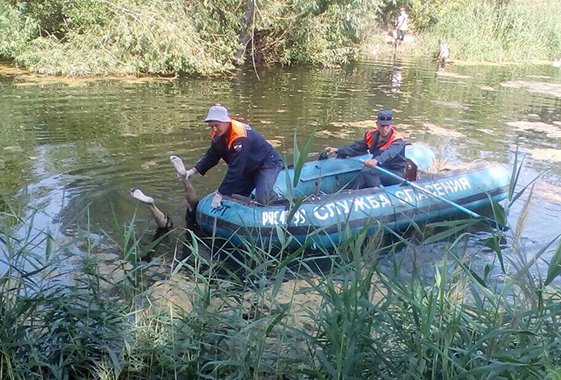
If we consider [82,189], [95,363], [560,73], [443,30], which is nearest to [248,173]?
[82,189]

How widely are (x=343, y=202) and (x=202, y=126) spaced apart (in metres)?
4.91

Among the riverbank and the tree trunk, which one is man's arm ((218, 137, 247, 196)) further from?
the tree trunk

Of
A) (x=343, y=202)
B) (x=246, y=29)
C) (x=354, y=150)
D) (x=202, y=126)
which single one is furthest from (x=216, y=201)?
(x=246, y=29)

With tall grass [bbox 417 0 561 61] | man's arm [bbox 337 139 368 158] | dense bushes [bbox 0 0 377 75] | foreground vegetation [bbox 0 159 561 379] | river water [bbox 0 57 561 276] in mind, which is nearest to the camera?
foreground vegetation [bbox 0 159 561 379]

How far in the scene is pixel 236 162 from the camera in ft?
17.6

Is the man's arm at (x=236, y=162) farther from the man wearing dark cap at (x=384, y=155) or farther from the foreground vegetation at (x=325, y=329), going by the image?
the foreground vegetation at (x=325, y=329)

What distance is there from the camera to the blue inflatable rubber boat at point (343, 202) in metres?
5.17

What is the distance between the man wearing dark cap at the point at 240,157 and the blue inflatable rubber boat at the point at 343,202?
15cm

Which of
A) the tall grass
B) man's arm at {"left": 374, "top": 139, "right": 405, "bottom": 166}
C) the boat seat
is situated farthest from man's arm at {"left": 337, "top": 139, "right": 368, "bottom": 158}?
the tall grass

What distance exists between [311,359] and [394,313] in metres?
0.44

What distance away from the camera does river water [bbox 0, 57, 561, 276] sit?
6.37m

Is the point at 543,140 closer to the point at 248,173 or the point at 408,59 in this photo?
the point at 248,173

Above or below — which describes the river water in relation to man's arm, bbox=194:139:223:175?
below

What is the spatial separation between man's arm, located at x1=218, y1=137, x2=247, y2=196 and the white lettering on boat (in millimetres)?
494
